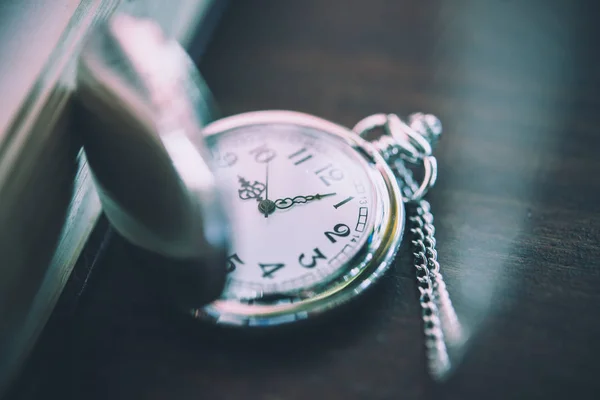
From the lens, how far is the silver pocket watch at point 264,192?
0.67 metres

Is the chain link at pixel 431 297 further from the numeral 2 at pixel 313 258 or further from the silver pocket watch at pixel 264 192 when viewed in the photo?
the numeral 2 at pixel 313 258

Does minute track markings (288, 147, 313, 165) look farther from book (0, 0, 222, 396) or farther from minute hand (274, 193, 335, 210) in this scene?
book (0, 0, 222, 396)

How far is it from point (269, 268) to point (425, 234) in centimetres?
26

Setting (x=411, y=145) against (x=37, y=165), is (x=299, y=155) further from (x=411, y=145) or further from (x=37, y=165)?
(x=37, y=165)

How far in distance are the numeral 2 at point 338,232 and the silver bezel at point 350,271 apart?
3 cm

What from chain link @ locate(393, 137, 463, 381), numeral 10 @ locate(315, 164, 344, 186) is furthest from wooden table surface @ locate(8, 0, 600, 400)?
numeral 10 @ locate(315, 164, 344, 186)

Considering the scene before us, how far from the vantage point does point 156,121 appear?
663 millimetres

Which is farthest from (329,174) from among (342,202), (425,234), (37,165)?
Answer: (37,165)

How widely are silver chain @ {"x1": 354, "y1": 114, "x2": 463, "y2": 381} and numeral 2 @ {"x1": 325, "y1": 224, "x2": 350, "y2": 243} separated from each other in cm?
12

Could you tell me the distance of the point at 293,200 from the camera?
2.78ft

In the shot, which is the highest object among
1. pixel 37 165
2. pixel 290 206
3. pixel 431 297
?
pixel 37 165

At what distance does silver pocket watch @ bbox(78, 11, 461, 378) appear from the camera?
0.67 meters

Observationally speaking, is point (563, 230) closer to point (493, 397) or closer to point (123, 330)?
point (493, 397)

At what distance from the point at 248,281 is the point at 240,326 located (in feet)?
0.19
